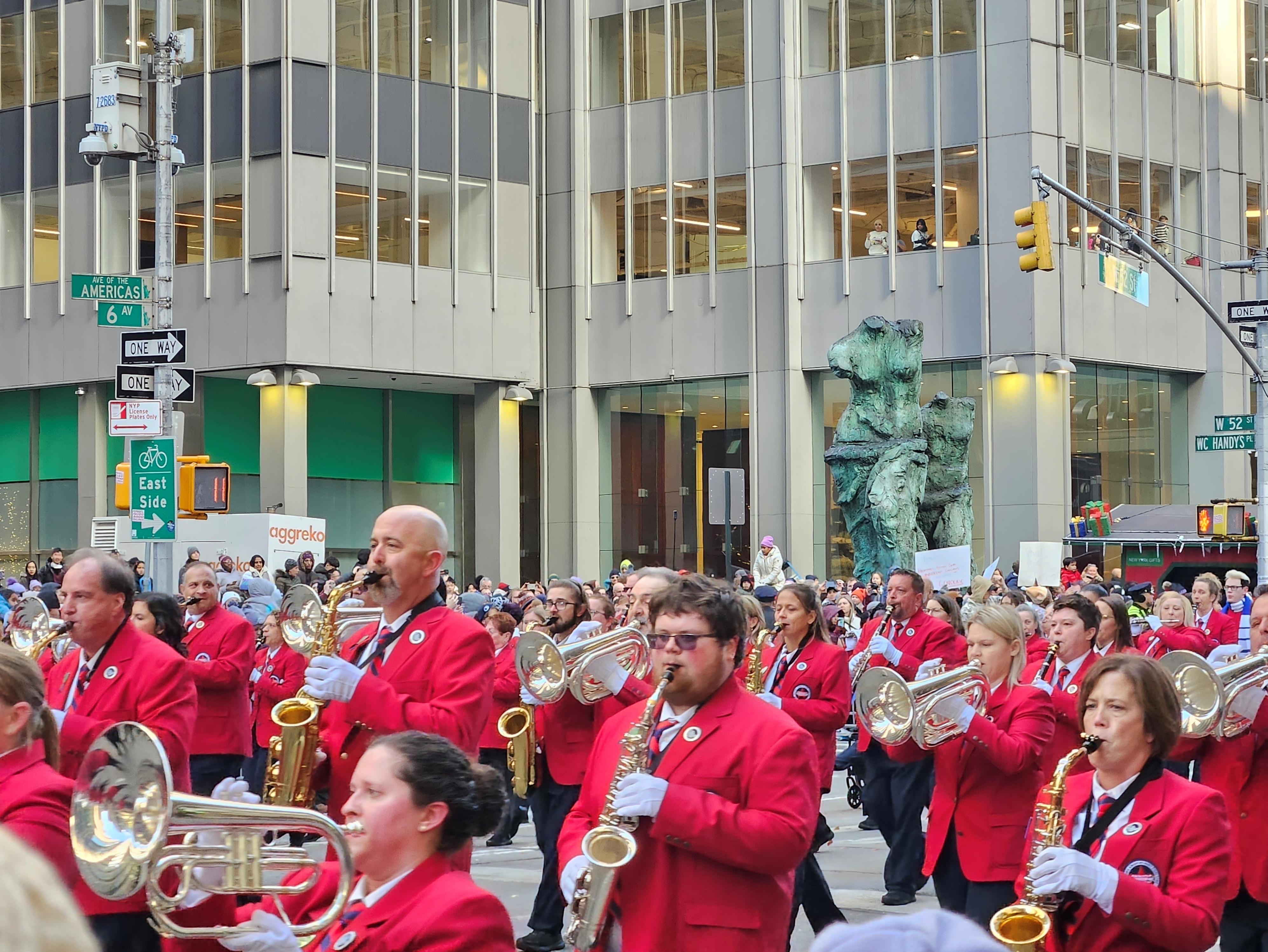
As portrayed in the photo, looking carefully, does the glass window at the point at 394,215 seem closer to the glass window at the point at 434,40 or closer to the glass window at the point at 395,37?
the glass window at the point at 395,37

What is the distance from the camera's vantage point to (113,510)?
116 feet

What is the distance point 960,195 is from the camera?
3269 cm

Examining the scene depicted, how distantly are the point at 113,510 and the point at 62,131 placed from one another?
24.7 ft

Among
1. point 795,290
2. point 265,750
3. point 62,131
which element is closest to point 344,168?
point 62,131

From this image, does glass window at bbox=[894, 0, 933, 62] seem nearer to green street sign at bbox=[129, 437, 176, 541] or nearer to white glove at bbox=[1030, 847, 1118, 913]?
green street sign at bbox=[129, 437, 176, 541]

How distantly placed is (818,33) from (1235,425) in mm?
14661

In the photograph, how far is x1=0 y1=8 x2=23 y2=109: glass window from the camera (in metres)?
35.8

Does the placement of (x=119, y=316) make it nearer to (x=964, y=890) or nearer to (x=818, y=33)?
(x=964, y=890)

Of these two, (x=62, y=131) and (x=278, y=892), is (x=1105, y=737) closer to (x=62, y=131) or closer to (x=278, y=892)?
(x=278, y=892)

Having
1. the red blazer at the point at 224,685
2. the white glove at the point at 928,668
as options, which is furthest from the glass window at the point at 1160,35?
the white glove at the point at 928,668

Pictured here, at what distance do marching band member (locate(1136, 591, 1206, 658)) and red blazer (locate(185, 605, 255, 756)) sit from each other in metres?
5.38

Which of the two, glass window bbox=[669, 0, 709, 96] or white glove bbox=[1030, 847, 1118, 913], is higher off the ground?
glass window bbox=[669, 0, 709, 96]

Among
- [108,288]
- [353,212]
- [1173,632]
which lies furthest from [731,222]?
[1173,632]

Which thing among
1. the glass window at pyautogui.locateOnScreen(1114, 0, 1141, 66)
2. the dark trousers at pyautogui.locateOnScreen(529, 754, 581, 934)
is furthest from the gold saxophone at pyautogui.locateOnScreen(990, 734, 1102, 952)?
the glass window at pyautogui.locateOnScreen(1114, 0, 1141, 66)
